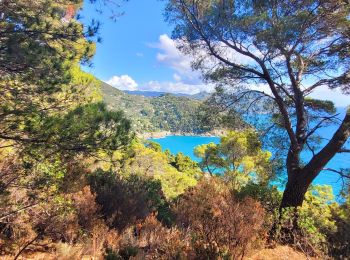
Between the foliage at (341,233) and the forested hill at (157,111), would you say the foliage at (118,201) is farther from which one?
the forested hill at (157,111)

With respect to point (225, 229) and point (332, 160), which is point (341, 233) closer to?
point (225, 229)

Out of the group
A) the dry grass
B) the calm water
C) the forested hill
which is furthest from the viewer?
the forested hill

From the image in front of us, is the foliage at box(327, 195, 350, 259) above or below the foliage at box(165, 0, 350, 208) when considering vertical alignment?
below

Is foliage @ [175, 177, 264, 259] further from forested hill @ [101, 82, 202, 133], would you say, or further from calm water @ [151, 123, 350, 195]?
forested hill @ [101, 82, 202, 133]

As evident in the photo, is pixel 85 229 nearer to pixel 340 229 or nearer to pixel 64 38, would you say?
pixel 64 38

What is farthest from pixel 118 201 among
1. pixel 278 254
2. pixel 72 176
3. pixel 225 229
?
pixel 278 254

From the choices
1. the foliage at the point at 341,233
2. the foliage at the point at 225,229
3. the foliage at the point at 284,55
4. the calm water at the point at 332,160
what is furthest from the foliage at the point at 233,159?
the foliage at the point at 225,229

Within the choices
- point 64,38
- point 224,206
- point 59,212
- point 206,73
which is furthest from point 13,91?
point 206,73

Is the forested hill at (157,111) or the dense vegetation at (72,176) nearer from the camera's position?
the dense vegetation at (72,176)

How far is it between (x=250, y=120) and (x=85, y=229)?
4.14 m

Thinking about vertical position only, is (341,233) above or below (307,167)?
below

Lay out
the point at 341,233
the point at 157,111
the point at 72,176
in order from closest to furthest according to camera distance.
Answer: the point at 72,176 < the point at 341,233 < the point at 157,111

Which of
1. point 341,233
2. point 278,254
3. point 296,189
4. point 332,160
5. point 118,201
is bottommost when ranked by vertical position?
point 341,233

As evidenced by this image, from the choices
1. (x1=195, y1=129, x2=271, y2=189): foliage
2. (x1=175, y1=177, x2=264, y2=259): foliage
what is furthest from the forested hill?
(x1=175, y1=177, x2=264, y2=259): foliage
